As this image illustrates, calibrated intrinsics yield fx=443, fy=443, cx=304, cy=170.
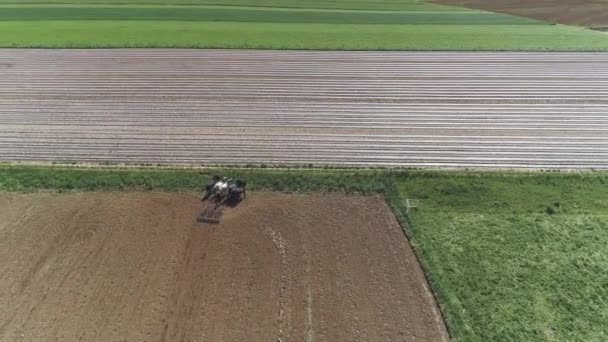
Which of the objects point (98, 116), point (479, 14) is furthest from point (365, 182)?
point (479, 14)

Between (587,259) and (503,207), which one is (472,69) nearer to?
(503,207)

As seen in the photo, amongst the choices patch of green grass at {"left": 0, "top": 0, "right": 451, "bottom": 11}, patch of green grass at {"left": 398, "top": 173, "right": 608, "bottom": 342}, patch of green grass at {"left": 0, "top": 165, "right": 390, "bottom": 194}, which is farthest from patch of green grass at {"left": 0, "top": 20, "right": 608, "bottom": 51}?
patch of green grass at {"left": 398, "top": 173, "right": 608, "bottom": 342}

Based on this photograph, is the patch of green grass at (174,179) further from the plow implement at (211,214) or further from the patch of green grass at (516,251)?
the patch of green grass at (516,251)

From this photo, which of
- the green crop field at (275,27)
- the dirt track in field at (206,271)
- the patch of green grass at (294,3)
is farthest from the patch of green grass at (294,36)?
the dirt track in field at (206,271)

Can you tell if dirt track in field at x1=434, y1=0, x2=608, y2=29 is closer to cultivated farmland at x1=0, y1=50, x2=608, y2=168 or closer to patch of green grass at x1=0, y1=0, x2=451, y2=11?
patch of green grass at x1=0, y1=0, x2=451, y2=11

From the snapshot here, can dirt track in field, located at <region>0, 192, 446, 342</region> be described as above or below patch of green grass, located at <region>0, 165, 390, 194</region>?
below

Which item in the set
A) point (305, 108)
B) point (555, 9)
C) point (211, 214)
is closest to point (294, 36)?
point (305, 108)
